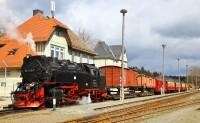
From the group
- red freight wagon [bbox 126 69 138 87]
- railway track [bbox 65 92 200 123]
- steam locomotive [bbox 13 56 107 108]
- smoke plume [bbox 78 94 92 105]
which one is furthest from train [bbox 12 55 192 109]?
red freight wagon [bbox 126 69 138 87]

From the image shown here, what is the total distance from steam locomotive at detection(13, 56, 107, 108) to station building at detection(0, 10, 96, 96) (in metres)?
11.8

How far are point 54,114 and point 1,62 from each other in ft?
79.3

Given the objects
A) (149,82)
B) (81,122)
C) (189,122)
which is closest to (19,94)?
(81,122)

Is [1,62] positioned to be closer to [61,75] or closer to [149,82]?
[61,75]

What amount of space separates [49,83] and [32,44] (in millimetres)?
17818

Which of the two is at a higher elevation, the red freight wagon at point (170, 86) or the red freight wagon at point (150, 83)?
the red freight wagon at point (150, 83)

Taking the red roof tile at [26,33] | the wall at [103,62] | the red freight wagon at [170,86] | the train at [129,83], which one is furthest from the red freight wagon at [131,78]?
the wall at [103,62]

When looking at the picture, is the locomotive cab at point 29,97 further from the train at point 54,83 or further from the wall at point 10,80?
the wall at point 10,80

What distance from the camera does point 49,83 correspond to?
25578 millimetres

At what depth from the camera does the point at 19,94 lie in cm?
A: 2422

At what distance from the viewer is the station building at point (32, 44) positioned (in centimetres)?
4272

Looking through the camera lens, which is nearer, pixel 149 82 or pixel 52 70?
pixel 52 70

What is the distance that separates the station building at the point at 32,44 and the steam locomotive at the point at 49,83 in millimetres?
11811

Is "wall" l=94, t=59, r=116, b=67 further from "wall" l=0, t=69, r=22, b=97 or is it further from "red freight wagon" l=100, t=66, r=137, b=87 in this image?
"wall" l=0, t=69, r=22, b=97
